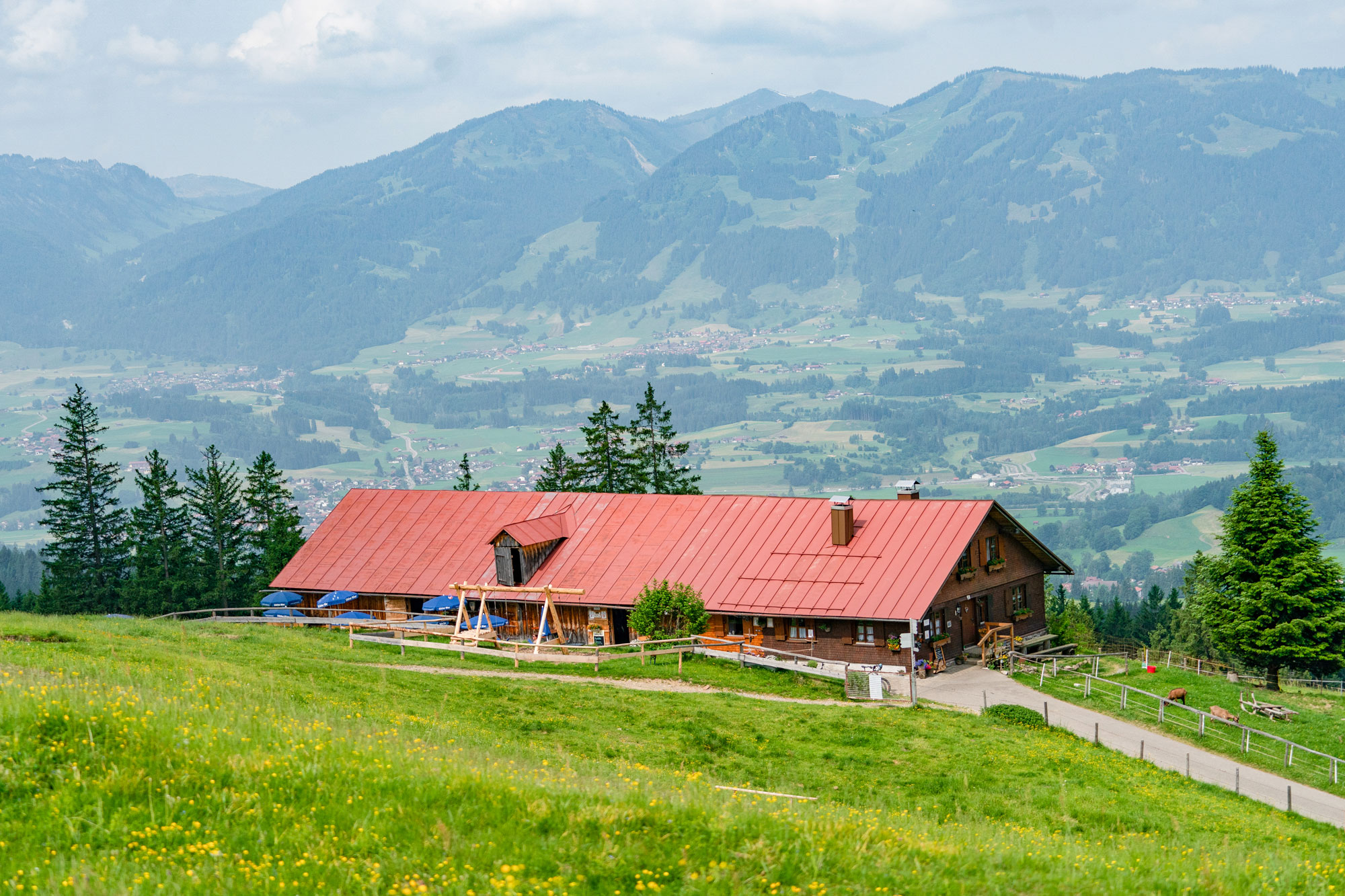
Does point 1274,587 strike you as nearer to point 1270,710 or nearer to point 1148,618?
point 1270,710

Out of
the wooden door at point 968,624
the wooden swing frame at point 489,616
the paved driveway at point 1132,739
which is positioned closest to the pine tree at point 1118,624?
the wooden door at point 968,624

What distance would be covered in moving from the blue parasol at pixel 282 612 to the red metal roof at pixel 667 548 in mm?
1821

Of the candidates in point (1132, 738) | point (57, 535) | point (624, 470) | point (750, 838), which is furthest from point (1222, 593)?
point (57, 535)

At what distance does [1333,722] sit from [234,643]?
128 feet

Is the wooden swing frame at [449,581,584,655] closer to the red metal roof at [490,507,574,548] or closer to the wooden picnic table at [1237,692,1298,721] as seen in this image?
the red metal roof at [490,507,574,548]

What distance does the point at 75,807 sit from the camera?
46.8 feet

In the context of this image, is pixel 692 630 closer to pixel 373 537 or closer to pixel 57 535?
pixel 373 537

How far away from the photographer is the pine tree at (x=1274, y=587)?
4897 centimetres

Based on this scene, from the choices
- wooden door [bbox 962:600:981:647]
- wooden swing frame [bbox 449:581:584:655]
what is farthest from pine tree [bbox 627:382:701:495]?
wooden door [bbox 962:600:981:647]

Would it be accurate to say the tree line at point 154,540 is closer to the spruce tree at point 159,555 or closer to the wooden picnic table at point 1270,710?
the spruce tree at point 159,555

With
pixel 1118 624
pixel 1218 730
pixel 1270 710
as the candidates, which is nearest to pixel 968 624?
pixel 1270 710

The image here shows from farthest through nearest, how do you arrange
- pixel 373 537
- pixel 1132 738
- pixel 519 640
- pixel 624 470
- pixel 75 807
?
pixel 624 470
pixel 373 537
pixel 519 640
pixel 1132 738
pixel 75 807

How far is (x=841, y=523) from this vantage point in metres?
49.0

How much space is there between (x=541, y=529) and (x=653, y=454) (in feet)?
86.9
